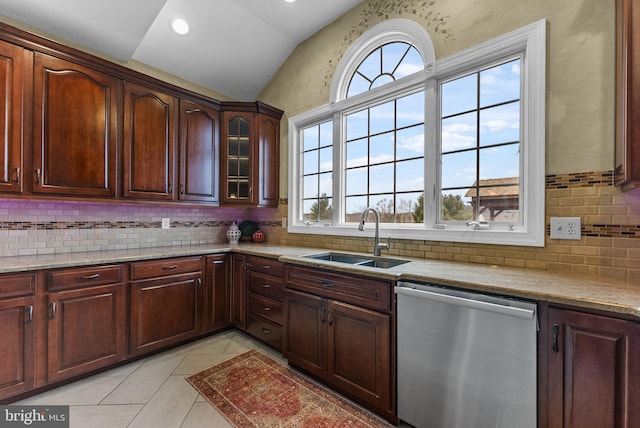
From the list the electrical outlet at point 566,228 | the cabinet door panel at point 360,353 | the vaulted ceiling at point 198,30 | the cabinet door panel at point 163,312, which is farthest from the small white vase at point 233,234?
the electrical outlet at point 566,228

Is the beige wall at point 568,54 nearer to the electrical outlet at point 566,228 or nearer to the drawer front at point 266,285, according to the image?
the electrical outlet at point 566,228

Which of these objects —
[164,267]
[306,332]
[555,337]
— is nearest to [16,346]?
[164,267]

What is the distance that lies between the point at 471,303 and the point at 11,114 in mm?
3073

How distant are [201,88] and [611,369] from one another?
3.95m

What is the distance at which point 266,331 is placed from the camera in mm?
2607

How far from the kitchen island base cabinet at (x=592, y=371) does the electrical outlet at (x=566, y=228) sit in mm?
669

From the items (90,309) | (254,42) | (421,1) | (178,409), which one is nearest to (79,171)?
(90,309)

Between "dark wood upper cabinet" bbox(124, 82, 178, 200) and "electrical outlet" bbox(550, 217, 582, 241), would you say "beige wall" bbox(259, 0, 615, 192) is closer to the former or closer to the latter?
"electrical outlet" bbox(550, 217, 582, 241)

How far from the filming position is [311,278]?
6.76 feet

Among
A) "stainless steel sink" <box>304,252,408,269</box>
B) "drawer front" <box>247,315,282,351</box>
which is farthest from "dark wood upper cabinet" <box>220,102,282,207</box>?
"drawer front" <box>247,315,282,351</box>

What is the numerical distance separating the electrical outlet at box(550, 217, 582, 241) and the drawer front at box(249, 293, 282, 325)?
2.01 m

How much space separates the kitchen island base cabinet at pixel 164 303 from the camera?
7.64 ft

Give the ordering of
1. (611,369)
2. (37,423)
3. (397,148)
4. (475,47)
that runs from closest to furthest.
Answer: (611,369) < (37,423) < (475,47) < (397,148)

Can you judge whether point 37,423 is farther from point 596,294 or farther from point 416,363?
point 596,294
